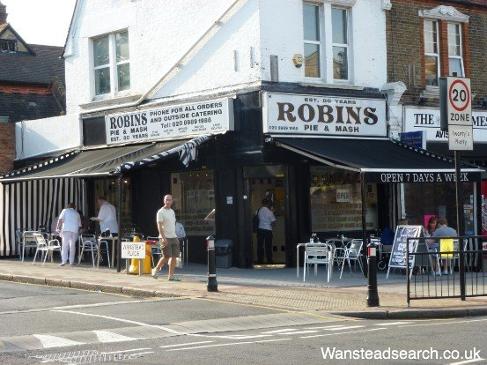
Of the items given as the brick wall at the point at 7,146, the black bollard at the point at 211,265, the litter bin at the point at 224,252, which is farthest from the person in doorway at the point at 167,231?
the brick wall at the point at 7,146

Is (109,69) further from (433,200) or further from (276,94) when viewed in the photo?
(433,200)

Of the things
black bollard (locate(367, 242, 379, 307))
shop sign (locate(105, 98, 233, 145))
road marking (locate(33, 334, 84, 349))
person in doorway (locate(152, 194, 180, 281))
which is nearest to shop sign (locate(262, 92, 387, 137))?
shop sign (locate(105, 98, 233, 145))

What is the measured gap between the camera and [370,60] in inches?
894

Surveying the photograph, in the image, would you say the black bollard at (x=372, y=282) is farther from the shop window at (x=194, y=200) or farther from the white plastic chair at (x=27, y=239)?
the white plastic chair at (x=27, y=239)

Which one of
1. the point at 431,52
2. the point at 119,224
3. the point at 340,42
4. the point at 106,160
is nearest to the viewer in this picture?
the point at 119,224

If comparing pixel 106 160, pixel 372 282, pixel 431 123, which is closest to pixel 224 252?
pixel 106 160

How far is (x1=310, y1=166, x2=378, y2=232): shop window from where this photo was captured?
22562 mm

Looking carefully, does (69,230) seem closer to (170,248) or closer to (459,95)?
(170,248)

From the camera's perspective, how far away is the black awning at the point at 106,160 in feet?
69.1

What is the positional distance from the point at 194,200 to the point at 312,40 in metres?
5.03

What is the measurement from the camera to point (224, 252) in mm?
21859

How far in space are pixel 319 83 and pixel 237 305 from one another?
7927 mm

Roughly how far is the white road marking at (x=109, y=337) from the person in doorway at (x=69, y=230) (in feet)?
35.8

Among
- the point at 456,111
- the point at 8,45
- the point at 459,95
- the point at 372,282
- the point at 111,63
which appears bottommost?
the point at 372,282
